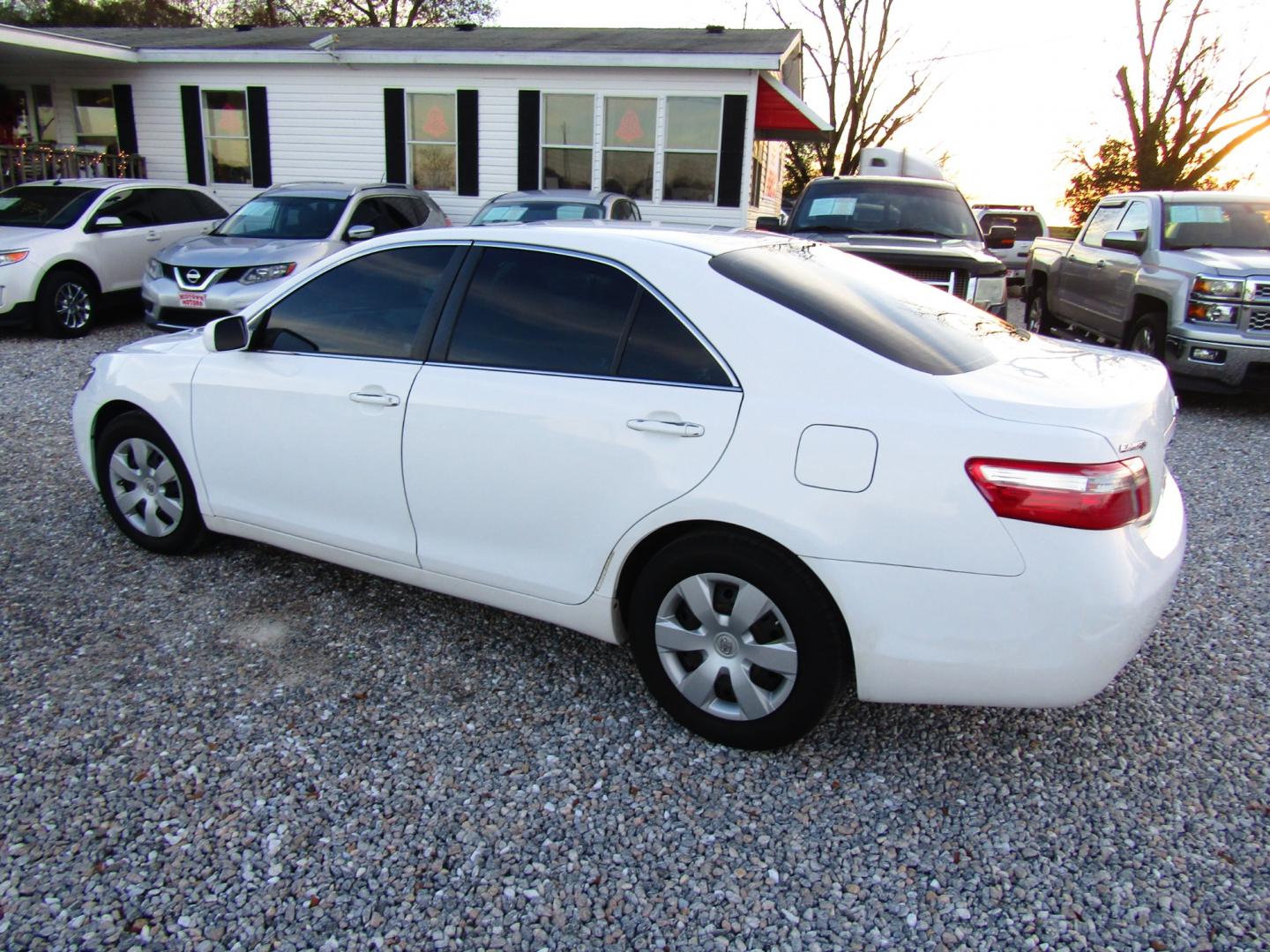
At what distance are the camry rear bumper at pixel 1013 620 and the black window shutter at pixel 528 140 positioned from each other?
1427 centimetres

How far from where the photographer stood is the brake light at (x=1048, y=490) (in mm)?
2430

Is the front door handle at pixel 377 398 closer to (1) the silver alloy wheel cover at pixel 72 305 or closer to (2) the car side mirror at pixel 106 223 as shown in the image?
(1) the silver alloy wheel cover at pixel 72 305

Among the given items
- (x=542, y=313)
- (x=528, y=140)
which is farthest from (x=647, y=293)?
(x=528, y=140)

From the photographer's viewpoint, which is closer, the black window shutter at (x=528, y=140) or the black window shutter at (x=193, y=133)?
the black window shutter at (x=528, y=140)

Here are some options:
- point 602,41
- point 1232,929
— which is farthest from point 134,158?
point 1232,929

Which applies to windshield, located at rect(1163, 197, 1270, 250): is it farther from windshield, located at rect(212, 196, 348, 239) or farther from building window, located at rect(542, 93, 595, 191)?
building window, located at rect(542, 93, 595, 191)

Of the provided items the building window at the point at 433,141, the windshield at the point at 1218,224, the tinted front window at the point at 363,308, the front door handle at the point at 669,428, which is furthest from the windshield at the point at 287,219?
the windshield at the point at 1218,224

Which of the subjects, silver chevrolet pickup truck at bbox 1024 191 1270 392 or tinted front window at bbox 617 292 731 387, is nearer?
tinted front window at bbox 617 292 731 387

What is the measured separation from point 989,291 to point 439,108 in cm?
1138

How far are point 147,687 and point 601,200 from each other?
9.04 meters

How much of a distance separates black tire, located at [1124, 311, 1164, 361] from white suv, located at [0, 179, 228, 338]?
1051 cm

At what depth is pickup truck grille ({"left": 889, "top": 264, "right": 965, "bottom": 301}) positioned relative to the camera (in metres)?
7.43

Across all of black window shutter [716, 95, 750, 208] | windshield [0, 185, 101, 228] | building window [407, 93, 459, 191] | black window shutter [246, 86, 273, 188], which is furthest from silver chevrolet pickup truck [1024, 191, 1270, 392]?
black window shutter [246, 86, 273, 188]

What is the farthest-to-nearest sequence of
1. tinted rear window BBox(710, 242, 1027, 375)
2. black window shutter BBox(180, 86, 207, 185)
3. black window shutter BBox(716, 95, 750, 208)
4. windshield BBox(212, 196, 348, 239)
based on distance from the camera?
black window shutter BBox(180, 86, 207, 185)
black window shutter BBox(716, 95, 750, 208)
windshield BBox(212, 196, 348, 239)
tinted rear window BBox(710, 242, 1027, 375)
